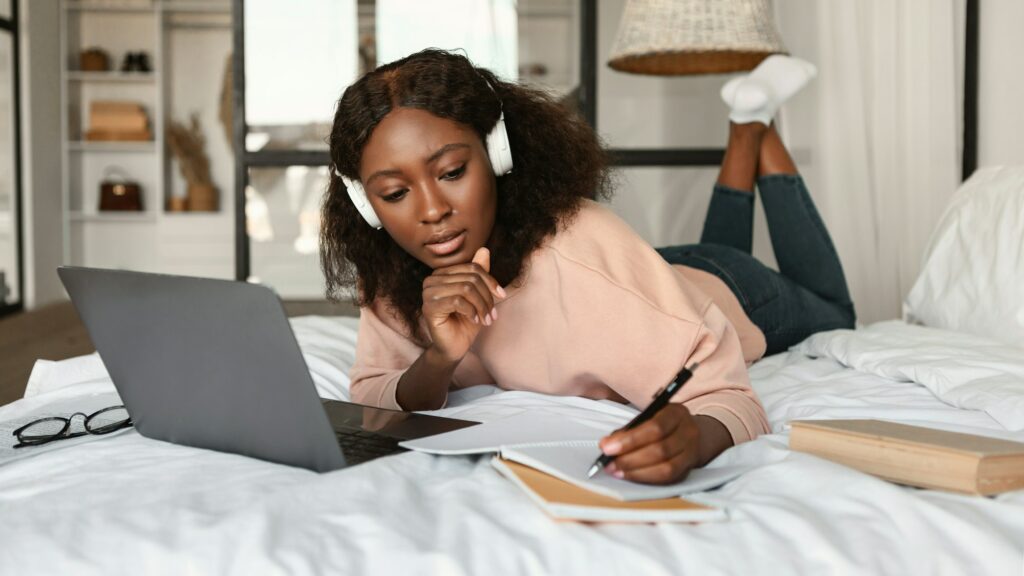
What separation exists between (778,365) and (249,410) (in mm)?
1135

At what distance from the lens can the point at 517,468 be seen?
3.00 ft

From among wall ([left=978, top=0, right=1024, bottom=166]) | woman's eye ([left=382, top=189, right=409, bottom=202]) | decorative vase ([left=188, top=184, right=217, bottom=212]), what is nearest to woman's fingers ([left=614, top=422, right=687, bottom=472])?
woman's eye ([left=382, top=189, right=409, bottom=202])

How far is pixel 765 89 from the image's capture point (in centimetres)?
237

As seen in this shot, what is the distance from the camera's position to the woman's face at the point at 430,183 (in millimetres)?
1253

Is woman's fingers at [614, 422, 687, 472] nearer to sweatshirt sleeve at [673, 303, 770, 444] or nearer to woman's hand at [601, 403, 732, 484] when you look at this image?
woman's hand at [601, 403, 732, 484]

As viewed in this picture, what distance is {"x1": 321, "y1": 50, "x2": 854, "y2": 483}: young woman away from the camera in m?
1.25

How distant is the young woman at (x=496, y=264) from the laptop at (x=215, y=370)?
0.24 meters

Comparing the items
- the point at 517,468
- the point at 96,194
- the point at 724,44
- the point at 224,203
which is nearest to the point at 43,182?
the point at 96,194

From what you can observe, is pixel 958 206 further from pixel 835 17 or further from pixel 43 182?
pixel 43 182

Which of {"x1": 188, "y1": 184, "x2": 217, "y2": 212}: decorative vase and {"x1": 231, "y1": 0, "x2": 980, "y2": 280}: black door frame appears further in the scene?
{"x1": 188, "y1": 184, "x2": 217, "y2": 212}: decorative vase

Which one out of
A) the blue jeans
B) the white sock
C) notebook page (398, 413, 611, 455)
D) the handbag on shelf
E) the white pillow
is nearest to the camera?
notebook page (398, 413, 611, 455)

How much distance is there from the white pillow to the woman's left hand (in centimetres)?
105

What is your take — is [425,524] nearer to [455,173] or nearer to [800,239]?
[455,173]

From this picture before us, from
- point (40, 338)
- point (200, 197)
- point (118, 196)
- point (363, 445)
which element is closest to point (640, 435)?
point (363, 445)
